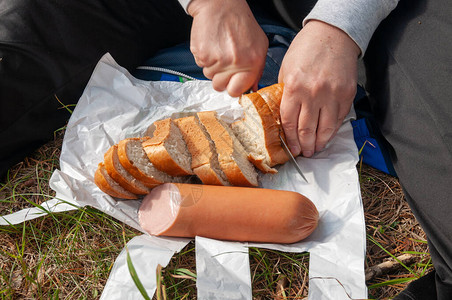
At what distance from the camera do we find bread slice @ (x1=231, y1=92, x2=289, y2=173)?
2.43 meters

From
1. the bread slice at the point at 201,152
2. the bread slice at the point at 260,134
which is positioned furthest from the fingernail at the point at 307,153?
the bread slice at the point at 201,152

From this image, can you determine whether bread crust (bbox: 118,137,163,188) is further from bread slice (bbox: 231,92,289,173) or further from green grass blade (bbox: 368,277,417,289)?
green grass blade (bbox: 368,277,417,289)

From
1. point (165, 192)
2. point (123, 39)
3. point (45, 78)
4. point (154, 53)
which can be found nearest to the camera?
point (165, 192)

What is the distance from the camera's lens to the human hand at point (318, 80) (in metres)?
2.29

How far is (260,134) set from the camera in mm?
2514

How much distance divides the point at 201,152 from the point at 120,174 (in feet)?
1.54

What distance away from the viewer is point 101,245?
2.37 metres

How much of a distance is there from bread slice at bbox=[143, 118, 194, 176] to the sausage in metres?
0.16

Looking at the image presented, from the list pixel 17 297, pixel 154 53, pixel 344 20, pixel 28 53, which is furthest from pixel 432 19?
pixel 17 297

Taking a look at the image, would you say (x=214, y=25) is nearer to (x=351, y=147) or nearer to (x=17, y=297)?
(x=351, y=147)

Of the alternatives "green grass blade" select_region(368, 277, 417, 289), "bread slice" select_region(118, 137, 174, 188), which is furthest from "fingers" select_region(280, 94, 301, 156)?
"green grass blade" select_region(368, 277, 417, 289)

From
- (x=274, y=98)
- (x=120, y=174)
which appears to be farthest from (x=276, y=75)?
(x=120, y=174)

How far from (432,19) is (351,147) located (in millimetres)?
844

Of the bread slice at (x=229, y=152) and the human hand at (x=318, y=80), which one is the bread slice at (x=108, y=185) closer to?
the bread slice at (x=229, y=152)
